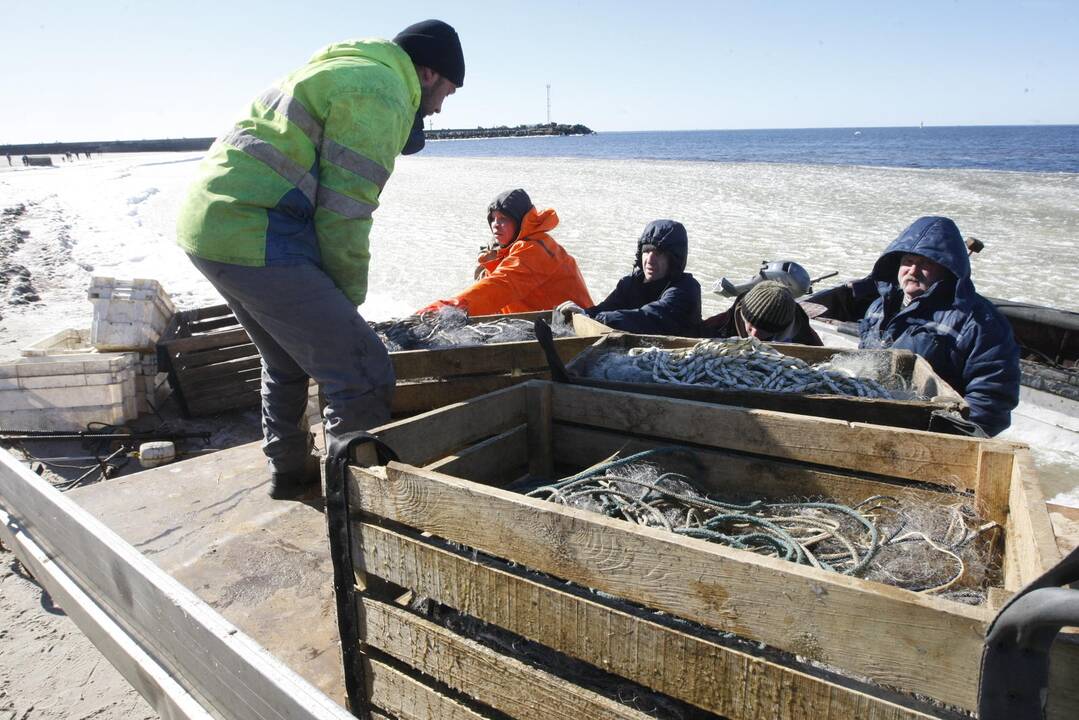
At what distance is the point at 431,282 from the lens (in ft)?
40.8

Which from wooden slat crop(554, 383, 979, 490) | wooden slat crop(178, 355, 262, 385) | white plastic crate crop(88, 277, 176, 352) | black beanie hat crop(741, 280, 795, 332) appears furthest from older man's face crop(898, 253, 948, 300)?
white plastic crate crop(88, 277, 176, 352)

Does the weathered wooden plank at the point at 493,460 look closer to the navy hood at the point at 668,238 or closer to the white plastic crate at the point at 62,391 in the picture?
the navy hood at the point at 668,238

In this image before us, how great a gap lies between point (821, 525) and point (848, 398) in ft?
2.72

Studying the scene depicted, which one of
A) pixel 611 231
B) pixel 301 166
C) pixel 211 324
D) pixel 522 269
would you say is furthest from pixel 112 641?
A: pixel 611 231

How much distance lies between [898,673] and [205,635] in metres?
1.78

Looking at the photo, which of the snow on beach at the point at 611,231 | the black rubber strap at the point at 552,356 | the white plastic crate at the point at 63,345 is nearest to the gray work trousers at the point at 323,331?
the black rubber strap at the point at 552,356

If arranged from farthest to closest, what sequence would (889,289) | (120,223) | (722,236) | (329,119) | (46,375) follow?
(120,223) → (722,236) → (46,375) → (889,289) → (329,119)

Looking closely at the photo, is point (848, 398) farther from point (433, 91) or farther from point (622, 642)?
point (433, 91)

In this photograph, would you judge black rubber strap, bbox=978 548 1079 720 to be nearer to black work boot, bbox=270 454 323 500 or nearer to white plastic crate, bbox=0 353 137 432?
black work boot, bbox=270 454 323 500

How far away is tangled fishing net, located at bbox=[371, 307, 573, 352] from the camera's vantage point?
4203 mm

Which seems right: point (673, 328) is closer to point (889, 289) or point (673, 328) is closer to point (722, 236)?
point (889, 289)

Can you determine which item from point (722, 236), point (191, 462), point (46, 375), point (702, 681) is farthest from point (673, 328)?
point (722, 236)

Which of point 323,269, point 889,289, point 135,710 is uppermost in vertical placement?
point 323,269

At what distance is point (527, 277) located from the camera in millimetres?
5398
